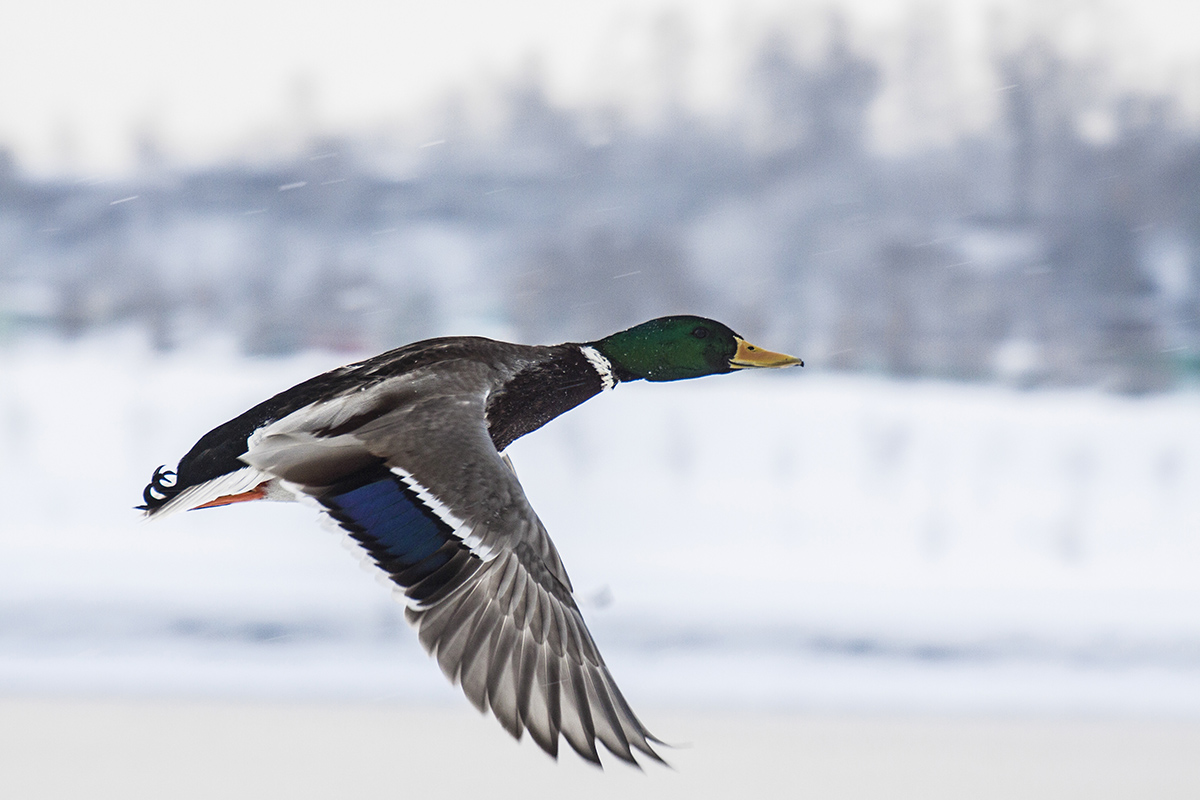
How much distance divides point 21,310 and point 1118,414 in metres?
2.38

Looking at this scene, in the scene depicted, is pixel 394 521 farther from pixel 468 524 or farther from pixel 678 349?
pixel 678 349

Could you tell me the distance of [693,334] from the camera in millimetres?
1156

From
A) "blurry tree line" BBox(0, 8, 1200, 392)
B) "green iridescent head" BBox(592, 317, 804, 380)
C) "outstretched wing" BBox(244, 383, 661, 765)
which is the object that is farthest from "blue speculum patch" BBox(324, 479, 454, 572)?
"blurry tree line" BBox(0, 8, 1200, 392)

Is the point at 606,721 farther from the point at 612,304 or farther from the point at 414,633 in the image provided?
the point at 612,304

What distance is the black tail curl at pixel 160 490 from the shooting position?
3.33 feet

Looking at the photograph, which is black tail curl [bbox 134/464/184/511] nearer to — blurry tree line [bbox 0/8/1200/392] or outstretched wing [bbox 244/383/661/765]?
outstretched wing [bbox 244/383/661/765]

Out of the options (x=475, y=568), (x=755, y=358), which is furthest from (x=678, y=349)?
(x=475, y=568)

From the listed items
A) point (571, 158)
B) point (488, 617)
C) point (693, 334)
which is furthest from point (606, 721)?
point (571, 158)

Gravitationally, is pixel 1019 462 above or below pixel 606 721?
above

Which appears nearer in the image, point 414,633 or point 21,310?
point 414,633

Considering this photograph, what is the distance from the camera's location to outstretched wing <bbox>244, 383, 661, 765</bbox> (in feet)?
2.88

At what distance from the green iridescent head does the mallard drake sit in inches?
5.6

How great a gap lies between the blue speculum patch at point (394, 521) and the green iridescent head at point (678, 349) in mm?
320

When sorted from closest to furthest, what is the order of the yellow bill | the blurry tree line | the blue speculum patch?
1. the blue speculum patch
2. the yellow bill
3. the blurry tree line
